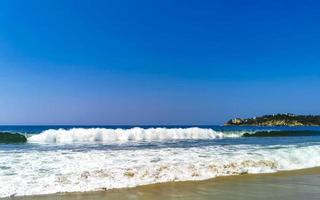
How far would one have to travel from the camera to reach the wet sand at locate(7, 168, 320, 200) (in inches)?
291

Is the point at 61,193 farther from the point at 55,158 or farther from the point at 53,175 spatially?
the point at 55,158

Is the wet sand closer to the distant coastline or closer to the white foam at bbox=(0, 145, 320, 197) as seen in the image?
the white foam at bbox=(0, 145, 320, 197)

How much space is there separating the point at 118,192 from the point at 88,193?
666 mm

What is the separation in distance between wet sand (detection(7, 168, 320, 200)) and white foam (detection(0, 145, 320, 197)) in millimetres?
532

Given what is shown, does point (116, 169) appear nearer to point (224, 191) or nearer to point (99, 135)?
point (224, 191)

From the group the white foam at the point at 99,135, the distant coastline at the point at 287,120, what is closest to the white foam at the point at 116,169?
the white foam at the point at 99,135

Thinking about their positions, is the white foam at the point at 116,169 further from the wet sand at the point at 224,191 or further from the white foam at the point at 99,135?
the white foam at the point at 99,135

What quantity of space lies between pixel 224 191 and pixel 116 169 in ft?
10.9

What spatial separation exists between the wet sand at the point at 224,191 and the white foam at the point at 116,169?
0.53m

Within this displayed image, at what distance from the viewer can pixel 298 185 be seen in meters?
8.78

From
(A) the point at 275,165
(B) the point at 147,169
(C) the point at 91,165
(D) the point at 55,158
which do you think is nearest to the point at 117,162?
(C) the point at 91,165

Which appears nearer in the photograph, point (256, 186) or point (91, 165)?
point (256, 186)

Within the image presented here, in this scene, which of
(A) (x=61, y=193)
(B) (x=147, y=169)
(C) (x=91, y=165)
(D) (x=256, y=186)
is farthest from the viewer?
(C) (x=91, y=165)

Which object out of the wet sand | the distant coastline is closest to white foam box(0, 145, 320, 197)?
the wet sand
